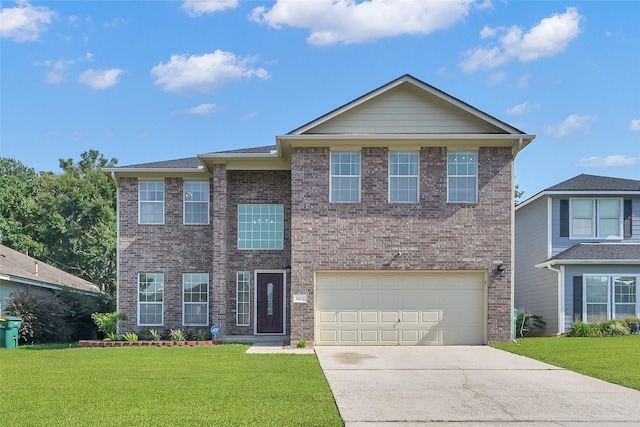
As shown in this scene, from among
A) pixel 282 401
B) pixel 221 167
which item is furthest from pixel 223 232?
pixel 282 401

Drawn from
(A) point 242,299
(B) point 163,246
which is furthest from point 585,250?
(B) point 163,246

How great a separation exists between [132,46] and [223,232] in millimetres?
5948

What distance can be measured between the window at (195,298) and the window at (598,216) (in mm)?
12551

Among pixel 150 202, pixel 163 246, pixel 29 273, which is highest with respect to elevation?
pixel 150 202

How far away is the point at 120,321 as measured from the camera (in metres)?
Answer: 21.4

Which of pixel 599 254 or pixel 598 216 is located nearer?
pixel 599 254

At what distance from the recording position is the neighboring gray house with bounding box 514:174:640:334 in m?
22.9

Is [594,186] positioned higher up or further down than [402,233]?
higher up

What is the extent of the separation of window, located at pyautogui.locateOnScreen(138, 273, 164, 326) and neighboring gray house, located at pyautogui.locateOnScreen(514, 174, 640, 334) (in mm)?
12644

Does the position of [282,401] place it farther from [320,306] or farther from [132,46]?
[132,46]

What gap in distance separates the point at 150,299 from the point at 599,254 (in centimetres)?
1447

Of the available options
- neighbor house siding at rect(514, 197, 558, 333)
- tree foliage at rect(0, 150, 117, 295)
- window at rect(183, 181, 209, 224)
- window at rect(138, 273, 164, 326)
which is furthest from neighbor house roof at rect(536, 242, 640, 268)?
tree foliage at rect(0, 150, 117, 295)

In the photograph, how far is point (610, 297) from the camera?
22953 millimetres

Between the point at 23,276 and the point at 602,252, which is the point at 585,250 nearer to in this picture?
the point at 602,252
